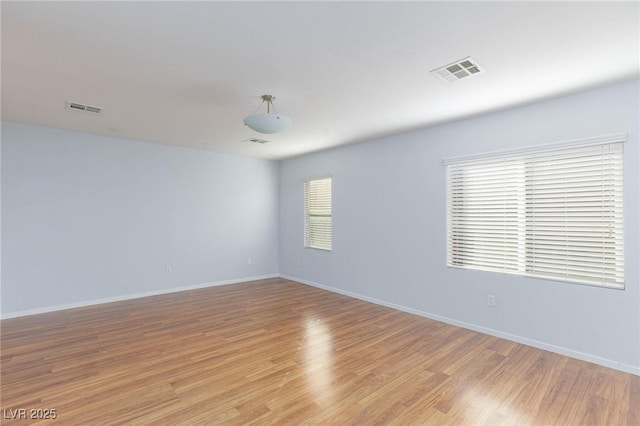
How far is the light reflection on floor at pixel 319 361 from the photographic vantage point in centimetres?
230

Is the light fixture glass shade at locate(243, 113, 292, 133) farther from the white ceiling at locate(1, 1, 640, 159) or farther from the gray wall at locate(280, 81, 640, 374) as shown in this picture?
the gray wall at locate(280, 81, 640, 374)

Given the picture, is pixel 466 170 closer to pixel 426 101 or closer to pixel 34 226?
pixel 426 101

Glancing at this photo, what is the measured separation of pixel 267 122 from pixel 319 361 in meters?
2.28

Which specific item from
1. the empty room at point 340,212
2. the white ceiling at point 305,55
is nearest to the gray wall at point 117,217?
the empty room at point 340,212

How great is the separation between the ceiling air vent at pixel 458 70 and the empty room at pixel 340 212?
1.5 inches

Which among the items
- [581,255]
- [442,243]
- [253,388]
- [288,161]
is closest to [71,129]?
[288,161]

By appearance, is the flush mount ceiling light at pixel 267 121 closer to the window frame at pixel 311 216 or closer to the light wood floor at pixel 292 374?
the light wood floor at pixel 292 374

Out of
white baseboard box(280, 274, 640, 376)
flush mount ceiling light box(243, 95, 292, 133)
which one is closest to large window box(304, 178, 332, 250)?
white baseboard box(280, 274, 640, 376)

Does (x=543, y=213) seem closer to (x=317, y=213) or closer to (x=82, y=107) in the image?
(x=317, y=213)

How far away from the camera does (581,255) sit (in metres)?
2.93

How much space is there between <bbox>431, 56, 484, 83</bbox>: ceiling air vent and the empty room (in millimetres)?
38

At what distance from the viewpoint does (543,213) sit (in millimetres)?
3174

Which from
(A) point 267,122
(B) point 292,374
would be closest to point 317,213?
(A) point 267,122

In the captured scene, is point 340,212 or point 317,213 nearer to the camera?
point 340,212
